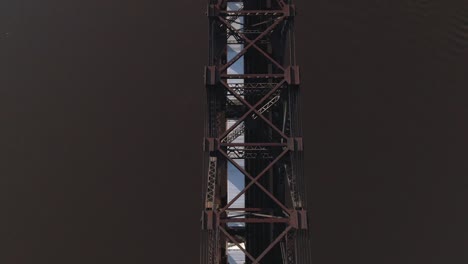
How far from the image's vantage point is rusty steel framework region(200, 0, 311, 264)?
232 inches

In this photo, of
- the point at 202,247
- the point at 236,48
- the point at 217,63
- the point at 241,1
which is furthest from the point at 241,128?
the point at 241,1

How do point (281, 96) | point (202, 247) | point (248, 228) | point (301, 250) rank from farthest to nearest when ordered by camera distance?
point (248, 228) → point (202, 247) → point (281, 96) → point (301, 250)

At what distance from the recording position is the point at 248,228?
7863 mm

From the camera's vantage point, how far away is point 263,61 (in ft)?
26.8

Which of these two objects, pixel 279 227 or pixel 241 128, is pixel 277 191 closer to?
pixel 279 227

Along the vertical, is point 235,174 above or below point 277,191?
above

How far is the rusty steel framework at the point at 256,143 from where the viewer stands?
19.3 feet

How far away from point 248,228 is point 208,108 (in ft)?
12.2

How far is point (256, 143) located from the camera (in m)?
6.06

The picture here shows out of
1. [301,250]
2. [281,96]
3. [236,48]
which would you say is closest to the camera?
[301,250]

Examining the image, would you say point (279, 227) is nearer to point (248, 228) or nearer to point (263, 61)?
point (248, 228)

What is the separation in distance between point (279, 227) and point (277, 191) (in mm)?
939

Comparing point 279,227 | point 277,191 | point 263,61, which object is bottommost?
point 279,227

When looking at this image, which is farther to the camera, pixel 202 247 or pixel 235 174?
pixel 235 174
